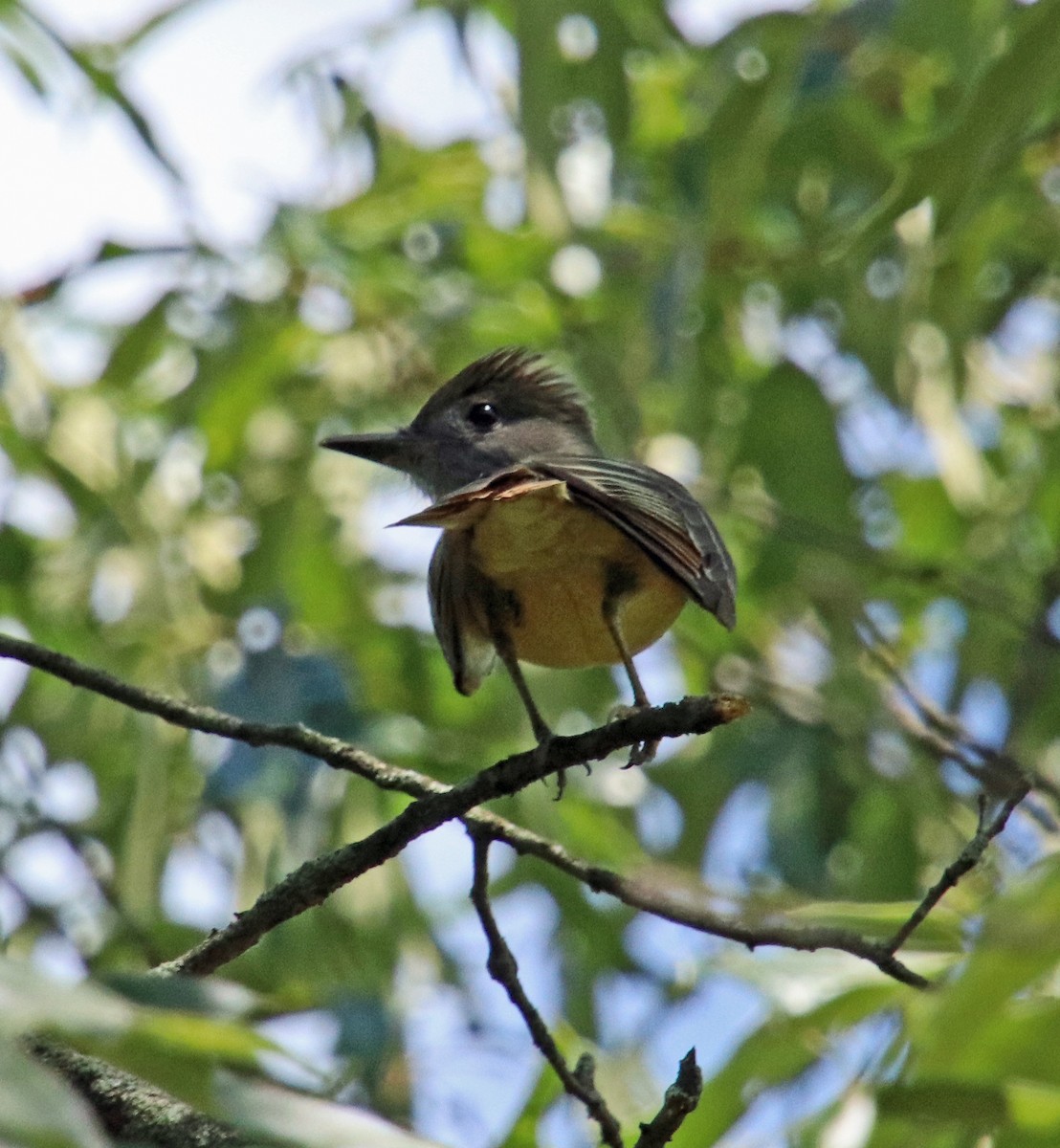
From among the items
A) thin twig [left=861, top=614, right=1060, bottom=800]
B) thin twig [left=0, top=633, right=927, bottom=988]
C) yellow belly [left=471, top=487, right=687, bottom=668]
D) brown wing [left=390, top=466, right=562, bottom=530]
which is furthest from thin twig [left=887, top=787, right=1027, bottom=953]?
thin twig [left=861, top=614, right=1060, bottom=800]

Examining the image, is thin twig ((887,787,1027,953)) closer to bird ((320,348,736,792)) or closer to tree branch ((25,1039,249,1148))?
bird ((320,348,736,792))

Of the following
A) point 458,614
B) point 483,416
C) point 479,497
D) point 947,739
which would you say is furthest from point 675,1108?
point 947,739

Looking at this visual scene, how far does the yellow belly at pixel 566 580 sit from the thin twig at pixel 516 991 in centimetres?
59

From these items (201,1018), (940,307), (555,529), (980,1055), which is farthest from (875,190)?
(201,1018)

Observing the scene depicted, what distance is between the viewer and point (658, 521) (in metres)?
2.77

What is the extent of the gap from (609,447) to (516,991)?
1984mm

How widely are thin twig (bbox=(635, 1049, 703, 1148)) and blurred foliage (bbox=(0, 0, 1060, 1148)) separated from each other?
1199 millimetres

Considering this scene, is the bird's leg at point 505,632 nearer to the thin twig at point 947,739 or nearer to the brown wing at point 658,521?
the brown wing at point 658,521

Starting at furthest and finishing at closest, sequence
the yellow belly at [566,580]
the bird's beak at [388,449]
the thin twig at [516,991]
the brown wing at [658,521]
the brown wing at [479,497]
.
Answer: the bird's beak at [388,449] → the yellow belly at [566,580] → the brown wing at [658,521] → the brown wing at [479,497] → the thin twig at [516,991]

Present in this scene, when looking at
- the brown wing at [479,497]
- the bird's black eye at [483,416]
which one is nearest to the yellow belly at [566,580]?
the brown wing at [479,497]

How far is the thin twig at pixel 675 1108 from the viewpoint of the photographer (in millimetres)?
2066

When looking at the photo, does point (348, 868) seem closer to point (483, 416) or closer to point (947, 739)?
point (483, 416)

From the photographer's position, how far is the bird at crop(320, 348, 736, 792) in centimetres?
272

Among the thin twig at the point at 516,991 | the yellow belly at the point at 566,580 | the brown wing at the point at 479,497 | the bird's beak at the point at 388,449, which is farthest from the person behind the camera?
the bird's beak at the point at 388,449
